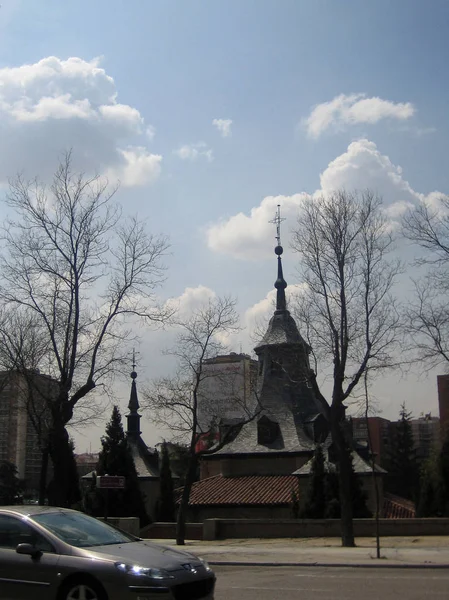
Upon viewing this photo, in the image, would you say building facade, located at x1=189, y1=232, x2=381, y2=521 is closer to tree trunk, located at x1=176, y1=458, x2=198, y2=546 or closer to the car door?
tree trunk, located at x1=176, y1=458, x2=198, y2=546

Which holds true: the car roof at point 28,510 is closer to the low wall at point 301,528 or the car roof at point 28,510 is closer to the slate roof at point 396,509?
the low wall at point 301,528

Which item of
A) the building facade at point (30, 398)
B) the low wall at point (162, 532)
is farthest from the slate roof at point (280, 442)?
the low wall at point (162, 532)

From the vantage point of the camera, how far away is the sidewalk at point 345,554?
648 inches

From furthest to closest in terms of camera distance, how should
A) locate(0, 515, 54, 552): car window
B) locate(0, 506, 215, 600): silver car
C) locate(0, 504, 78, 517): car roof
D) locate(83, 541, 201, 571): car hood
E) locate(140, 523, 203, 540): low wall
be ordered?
locate(140, 523, 203, 540): low wall < locate(0, 504, 78, 517): car roof < locate(0, 515, 54, 552): car window < locate(83, 541, 201, 571): car hood < locate(0, 506, 215, 600): silver car

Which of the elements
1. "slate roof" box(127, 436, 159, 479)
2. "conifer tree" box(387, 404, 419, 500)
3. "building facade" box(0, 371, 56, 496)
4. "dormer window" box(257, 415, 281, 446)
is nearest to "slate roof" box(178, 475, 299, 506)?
"dormer window" box(257, 415, 281, 446)

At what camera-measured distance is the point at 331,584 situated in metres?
12.6

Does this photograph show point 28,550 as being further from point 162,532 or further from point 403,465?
point 403,465

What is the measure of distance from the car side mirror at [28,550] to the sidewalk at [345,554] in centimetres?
963

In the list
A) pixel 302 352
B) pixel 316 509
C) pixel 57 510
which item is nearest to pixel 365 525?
pixel 302 352

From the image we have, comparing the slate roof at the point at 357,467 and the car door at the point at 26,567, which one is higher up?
the slate roof at the point at 357,467

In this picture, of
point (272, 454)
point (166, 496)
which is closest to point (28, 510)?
point (272, 454)

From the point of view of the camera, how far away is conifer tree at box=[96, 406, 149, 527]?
46969 mm

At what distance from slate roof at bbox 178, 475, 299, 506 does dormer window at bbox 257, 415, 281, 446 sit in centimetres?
288

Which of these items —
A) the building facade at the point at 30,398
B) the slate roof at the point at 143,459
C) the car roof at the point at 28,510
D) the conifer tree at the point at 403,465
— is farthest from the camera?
the conifer tree at the point at 403,465
